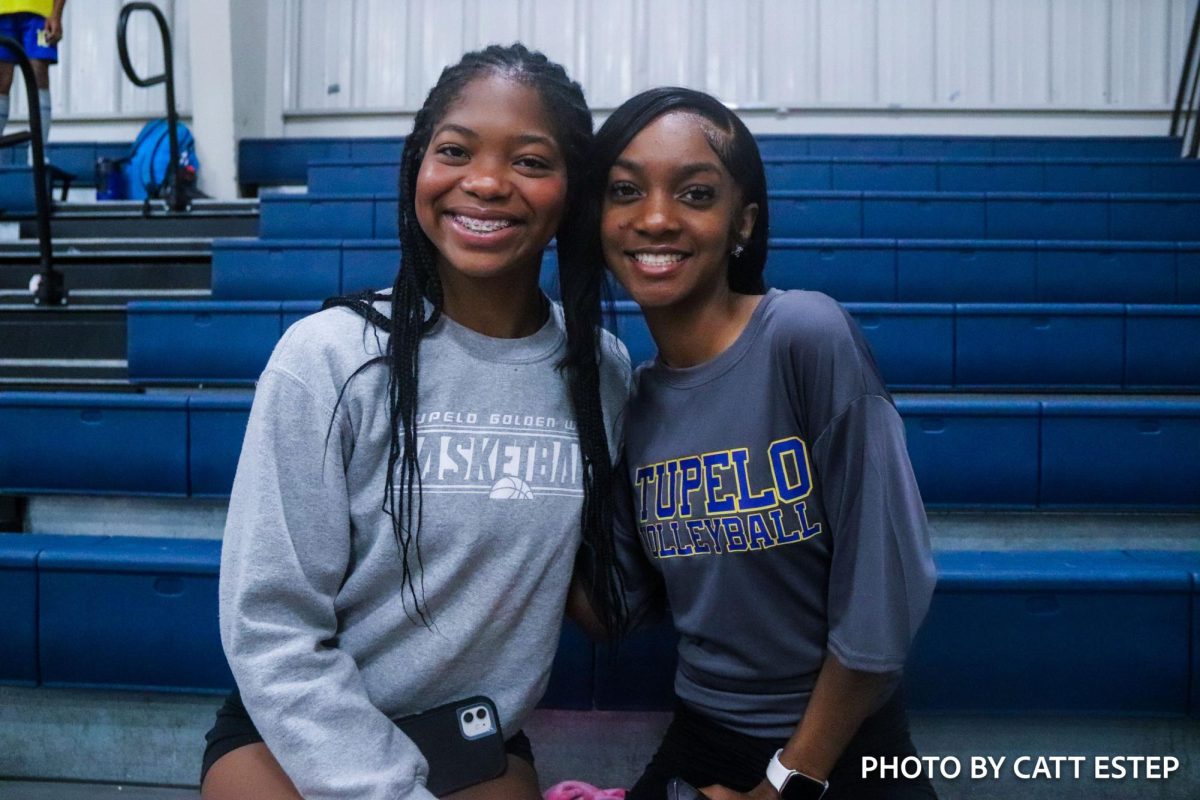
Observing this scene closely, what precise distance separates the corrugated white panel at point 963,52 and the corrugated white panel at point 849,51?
323mm

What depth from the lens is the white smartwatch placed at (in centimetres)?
88

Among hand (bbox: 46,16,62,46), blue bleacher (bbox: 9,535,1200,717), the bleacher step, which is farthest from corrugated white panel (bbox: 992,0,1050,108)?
hand (bbox: 46,16,62,46)

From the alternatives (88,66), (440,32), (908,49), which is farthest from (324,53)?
(908,49)

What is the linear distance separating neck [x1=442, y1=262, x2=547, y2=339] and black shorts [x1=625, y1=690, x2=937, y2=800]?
0.48 metres

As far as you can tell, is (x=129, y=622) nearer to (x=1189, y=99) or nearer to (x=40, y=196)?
(x=40, y=196)

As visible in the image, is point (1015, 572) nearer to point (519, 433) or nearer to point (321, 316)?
point (519, 433)

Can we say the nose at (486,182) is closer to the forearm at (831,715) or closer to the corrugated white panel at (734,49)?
the forearm at (831,715)

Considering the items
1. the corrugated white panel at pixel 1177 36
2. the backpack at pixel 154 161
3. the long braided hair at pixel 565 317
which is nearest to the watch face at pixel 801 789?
the long braided hair at pixel 565 317

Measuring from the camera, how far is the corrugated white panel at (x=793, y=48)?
4.64m

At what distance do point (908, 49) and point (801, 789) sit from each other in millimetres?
4489

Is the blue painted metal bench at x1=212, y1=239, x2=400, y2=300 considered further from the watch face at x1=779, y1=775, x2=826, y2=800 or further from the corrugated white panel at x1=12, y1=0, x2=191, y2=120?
the corrugated white panel at x1=12, y1=0, x2=191, y2=120

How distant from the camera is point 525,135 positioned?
91cm

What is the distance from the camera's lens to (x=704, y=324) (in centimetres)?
97

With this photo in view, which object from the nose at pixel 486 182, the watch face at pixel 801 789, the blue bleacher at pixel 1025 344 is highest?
the nose at pixel 486 182
